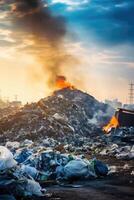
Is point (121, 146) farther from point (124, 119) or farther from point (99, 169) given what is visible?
point (124, 119)

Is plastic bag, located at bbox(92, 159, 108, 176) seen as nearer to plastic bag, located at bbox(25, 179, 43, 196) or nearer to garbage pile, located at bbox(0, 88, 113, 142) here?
plastic bag, located at bbox(25, 179, 43, 196)

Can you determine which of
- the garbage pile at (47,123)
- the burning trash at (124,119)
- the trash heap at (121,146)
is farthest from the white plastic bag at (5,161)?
the burning trash at (124,119)

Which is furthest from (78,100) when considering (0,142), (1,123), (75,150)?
(75,150)

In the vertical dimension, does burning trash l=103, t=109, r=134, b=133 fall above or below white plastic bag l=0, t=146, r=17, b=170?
below

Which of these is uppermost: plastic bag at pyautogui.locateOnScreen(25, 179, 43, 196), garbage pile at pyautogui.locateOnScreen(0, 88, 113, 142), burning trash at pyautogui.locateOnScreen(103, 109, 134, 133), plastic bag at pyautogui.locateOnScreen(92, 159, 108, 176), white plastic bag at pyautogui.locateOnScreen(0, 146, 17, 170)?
white plastic bag at pyautogui.locateOnScreen(0, 146, 17, 170)

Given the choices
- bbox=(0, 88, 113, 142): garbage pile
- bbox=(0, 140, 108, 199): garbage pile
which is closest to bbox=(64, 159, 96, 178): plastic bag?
bbox=(0, 140, 108, 199): garbage pile

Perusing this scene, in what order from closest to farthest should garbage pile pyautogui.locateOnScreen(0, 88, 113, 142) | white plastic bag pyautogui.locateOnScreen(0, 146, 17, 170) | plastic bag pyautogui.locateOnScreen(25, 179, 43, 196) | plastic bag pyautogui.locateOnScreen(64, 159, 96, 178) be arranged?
1. plastic bag pyautogui.locateOnScreen(25, 179, 43, 196)
2. white plastic bag pyautogui.locateOnScreen(0, 146, 17, 170)
3. plastic bag pyautogui.locateOnScreen(64, 159, 96, 178)
4. garbage pile pyautogui.locateOnScreen(0, 88, 113, 142)

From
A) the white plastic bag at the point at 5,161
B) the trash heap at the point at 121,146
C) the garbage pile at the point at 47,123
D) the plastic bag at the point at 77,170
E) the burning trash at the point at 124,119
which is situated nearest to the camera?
the white plastic bag at the point at 5,161

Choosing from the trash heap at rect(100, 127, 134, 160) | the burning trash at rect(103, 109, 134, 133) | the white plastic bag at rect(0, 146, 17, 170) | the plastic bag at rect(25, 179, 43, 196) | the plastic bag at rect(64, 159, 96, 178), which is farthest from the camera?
the burning trash at rect(103, 109, 134, 133)

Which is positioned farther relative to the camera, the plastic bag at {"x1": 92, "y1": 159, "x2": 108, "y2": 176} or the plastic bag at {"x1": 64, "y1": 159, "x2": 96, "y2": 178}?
the plastic bag at {"x1": 92, "y1": 159, "x2": 108, "y2": 176}

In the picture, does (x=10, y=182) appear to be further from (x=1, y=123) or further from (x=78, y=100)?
(x=78, y=100)

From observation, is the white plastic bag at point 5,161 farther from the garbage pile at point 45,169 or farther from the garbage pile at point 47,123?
the garbage pile at point 47,123

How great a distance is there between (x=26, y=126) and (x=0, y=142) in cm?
327

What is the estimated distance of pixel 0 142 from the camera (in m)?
26.5
